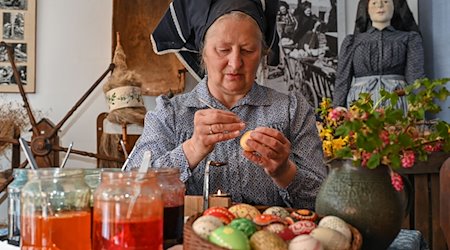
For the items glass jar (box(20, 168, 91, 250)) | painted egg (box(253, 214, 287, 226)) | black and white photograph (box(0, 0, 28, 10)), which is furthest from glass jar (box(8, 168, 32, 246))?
black and white photograph (box(0, 0, 28, 10))

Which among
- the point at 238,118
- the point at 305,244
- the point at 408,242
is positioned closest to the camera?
the point at 305,244

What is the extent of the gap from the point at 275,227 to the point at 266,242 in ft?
0.22

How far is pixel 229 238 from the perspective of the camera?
1.84ft

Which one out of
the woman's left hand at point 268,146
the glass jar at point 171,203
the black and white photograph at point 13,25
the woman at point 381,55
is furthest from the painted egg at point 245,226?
the black and white photograph at point 13,25

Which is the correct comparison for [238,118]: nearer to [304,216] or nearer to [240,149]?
[240,149]

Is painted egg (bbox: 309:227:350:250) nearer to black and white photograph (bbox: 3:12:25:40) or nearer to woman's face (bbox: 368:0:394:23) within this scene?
woman's face (bbox: 368:0:394:23)

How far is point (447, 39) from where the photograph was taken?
8.21 feet

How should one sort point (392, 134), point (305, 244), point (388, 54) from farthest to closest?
point (388, 54) → point (392, 134) → point (305, 244)

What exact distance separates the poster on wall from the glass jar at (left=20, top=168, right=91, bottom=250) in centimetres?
209

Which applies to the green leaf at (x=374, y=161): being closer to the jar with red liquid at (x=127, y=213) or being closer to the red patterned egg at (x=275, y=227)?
the red patterned egg at (x=275, y=227)

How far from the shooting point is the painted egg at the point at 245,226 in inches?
23.5

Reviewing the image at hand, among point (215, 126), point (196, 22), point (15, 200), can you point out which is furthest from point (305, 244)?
point (196, 22)

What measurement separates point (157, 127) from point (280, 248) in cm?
76

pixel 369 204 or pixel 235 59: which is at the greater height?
pixel 235 59
